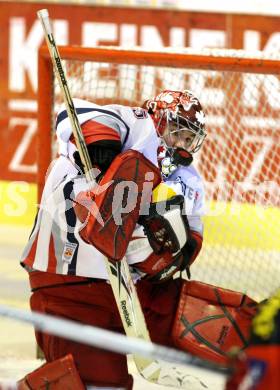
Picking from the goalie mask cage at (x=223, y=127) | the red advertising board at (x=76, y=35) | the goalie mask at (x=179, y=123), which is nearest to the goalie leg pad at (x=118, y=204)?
the goalie mask at (x=179, y=123)

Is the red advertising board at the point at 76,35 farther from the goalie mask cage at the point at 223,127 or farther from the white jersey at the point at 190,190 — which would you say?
the white jersey at the point at 190,190

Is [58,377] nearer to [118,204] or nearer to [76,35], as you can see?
[118,204]

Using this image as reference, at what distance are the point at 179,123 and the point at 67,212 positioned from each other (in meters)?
0.47

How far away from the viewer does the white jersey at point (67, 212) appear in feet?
9.50

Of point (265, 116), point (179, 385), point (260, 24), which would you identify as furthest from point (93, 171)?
point (260, 24)

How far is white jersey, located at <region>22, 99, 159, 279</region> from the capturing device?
2.90 metres

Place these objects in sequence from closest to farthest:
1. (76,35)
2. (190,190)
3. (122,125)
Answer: (122,125) < (190,190) < (76,35)

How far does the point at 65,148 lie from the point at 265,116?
8.61 ft

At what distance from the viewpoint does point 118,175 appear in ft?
8.89

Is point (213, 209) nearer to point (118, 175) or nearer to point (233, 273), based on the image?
point (233, 273)

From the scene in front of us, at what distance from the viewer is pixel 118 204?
108 inches

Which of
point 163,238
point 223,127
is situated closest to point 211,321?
point 163,238

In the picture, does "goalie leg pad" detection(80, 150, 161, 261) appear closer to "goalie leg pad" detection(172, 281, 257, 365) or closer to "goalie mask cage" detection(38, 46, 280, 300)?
"goalie leg pad" detection(172, 281, 257, 365)

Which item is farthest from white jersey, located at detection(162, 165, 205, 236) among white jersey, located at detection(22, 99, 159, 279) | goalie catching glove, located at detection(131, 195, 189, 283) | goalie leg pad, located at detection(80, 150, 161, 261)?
goalie leg pad, located at detection(80, 150, 161, 261)
